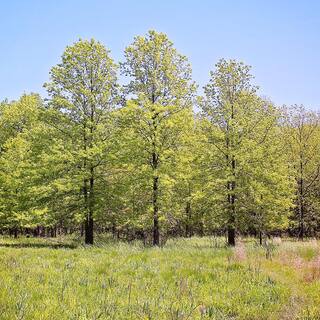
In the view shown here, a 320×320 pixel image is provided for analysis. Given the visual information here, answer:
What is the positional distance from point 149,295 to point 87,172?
54.5 feet

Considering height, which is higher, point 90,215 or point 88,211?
point 88,211

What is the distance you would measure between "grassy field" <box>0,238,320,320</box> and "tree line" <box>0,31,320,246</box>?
978 cm

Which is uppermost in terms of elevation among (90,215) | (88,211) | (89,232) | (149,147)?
(149,147)

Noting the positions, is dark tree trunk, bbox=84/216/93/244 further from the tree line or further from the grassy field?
the grassy field

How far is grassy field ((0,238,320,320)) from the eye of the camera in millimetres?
7363

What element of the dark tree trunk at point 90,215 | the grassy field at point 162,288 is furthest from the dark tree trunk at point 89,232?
the grassy field at point 162,288

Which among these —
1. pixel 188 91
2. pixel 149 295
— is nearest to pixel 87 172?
pixel 188 91

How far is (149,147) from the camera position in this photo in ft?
80.0

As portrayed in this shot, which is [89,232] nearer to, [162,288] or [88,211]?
[88,211]

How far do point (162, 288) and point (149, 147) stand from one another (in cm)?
1491

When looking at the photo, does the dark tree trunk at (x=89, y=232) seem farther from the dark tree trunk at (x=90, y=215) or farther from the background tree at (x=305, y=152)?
the background tree at (x=305, y=152)

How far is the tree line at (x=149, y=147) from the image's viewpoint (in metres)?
24.5

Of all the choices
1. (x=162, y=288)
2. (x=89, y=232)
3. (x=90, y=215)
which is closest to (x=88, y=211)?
(x=90, y=215)

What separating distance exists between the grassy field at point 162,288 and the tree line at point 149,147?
32.1 ft
